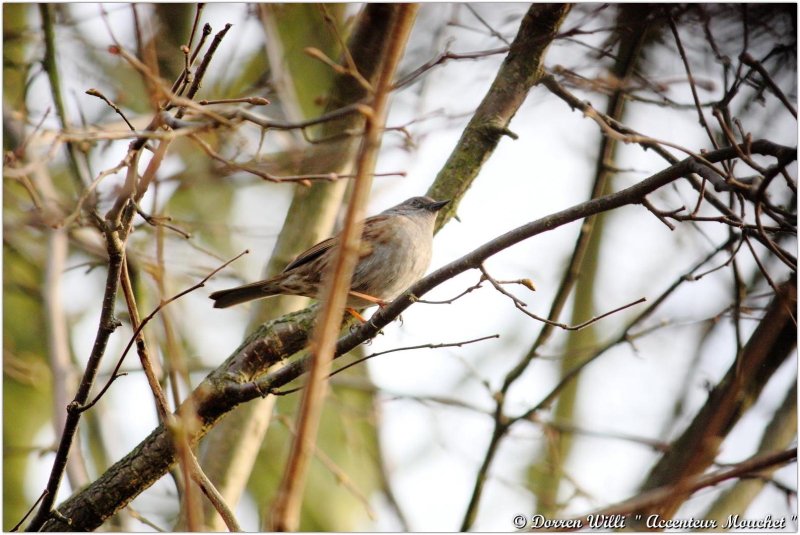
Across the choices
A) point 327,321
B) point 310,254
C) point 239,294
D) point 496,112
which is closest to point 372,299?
point 310,254

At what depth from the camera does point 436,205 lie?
481 cm

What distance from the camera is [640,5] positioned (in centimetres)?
469

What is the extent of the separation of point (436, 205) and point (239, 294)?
177 cm

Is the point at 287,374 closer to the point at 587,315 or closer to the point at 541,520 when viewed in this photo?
the point at 541,520

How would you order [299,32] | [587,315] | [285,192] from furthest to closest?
[285,192]
[587,315]
[299,32]

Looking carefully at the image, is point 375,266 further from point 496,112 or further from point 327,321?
point 327,321

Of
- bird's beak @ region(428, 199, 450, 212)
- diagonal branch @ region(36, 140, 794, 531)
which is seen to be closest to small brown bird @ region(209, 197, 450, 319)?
bird's beak @ region(428, 199, 450, 212)

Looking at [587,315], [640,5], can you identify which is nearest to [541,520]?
[640,5]

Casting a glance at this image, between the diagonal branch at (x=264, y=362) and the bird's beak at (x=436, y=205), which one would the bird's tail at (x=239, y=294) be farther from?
the bird's beak at (x=436, y=205)

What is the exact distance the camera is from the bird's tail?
5066 mm

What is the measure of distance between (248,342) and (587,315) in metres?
6.09

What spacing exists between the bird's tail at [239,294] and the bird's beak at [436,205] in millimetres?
1445

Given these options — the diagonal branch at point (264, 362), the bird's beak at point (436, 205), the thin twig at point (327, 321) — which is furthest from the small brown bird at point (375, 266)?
the thin twig at point (327, 321)

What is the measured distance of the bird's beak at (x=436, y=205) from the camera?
477cm
